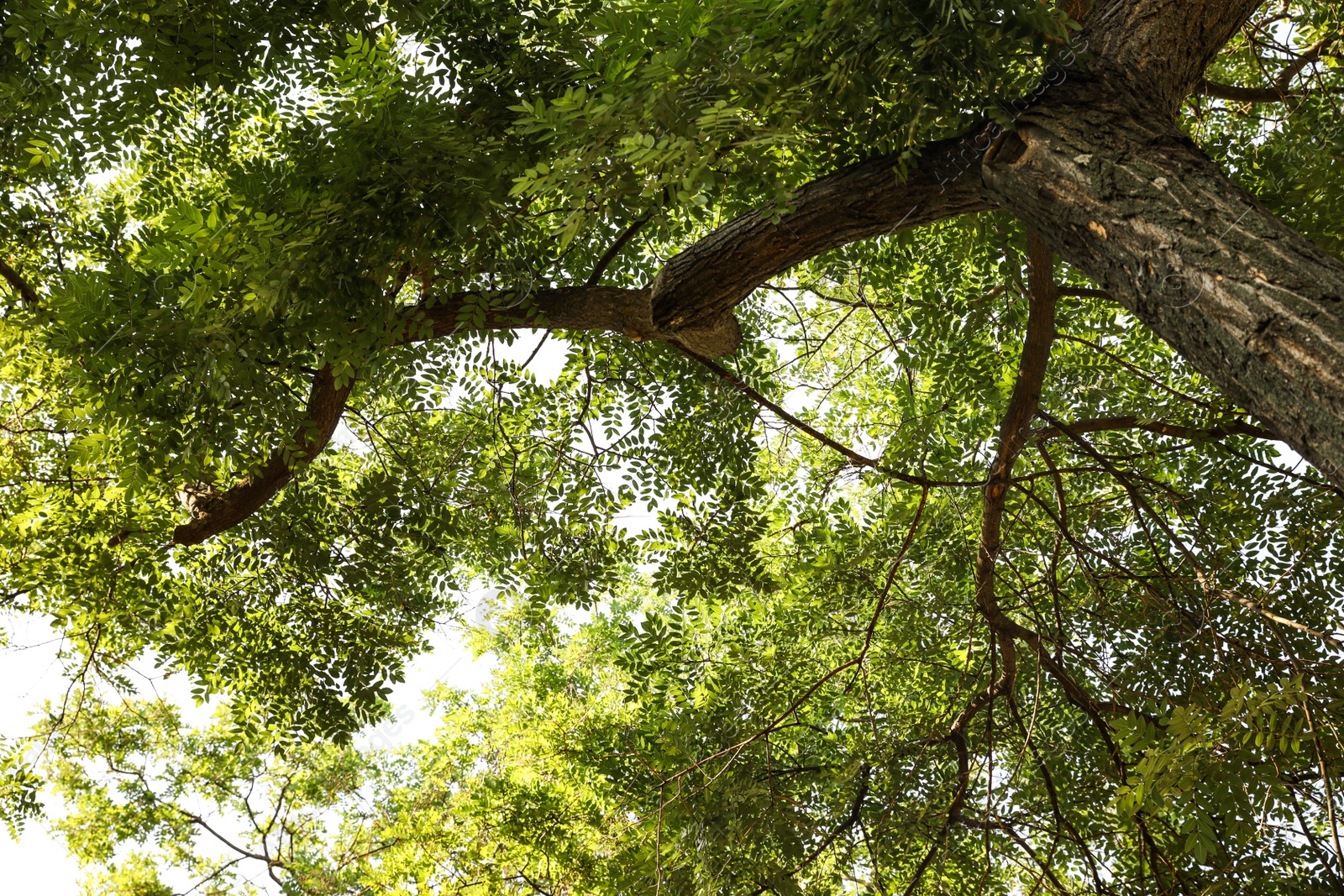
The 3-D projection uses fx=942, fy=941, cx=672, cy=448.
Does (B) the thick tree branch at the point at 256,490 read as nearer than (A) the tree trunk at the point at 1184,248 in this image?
No

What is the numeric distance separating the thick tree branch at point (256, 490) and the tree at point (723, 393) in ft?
0.10

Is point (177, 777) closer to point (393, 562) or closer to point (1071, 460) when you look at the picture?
point (393, 562)

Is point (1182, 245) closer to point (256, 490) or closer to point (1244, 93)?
point (1244, 93)

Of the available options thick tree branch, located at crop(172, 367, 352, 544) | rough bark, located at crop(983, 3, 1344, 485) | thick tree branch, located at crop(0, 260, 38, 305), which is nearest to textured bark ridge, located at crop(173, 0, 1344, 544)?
rough bark, located at crop(983, 3, 1344, 485)

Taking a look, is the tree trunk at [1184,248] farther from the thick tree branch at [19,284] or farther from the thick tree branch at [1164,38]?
the thick tree branch at [19,284]

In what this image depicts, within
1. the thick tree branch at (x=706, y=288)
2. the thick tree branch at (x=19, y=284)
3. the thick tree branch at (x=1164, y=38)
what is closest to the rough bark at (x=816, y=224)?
the thick tree branch at (x=706, y=288)

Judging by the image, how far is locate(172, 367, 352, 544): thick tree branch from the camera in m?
3.85

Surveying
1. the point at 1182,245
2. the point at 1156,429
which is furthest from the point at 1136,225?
the point at 1156,429

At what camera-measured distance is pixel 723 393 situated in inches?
167

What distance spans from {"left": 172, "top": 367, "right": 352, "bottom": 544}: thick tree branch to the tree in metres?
0.03

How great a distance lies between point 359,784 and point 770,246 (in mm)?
9320

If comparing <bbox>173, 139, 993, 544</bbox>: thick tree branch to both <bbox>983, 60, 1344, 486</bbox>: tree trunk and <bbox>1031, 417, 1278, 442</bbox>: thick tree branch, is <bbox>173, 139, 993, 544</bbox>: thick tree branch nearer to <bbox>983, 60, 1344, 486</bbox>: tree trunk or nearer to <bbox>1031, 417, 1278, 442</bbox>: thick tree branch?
<bbox>983, 60, 1344, 486</bbox>: tree trunk

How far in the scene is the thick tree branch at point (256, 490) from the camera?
3.85 m

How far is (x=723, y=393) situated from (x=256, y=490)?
2021 millimetres
